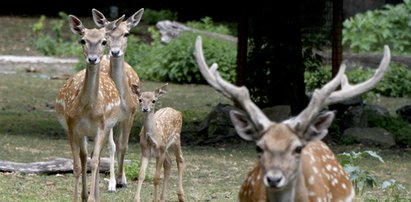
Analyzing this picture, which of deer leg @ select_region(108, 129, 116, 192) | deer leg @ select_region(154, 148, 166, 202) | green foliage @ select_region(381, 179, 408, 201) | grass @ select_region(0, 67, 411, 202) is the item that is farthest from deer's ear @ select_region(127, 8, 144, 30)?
green foliage @ select_region(381, 179, 408, 201)

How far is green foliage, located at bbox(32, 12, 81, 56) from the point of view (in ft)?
77.0

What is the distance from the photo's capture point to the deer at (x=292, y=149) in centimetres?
555

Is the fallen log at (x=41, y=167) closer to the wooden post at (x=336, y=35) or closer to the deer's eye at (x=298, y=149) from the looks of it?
the wooden post at (x=336, y=35)

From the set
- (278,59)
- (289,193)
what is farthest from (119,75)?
(289,193)

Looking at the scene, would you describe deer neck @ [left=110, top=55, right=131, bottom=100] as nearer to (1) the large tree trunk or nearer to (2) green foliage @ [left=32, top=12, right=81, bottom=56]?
(1) the large tree trunk

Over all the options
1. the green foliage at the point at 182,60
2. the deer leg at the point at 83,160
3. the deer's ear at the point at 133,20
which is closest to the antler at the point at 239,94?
the deer leg at the point at 83,160

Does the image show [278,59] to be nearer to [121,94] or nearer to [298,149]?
[121,94]

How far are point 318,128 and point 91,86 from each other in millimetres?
3694

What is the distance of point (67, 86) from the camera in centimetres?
976

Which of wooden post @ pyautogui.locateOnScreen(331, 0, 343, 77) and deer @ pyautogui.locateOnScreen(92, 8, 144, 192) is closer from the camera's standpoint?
deer @ pyautogui.locateOnScreen(92, 8, 144, 192)

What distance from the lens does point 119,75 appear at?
34.4 feet

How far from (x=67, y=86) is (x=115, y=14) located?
17.4 metres

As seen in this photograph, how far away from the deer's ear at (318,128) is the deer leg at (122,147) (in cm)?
459

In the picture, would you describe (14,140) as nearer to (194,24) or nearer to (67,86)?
(67,86)
